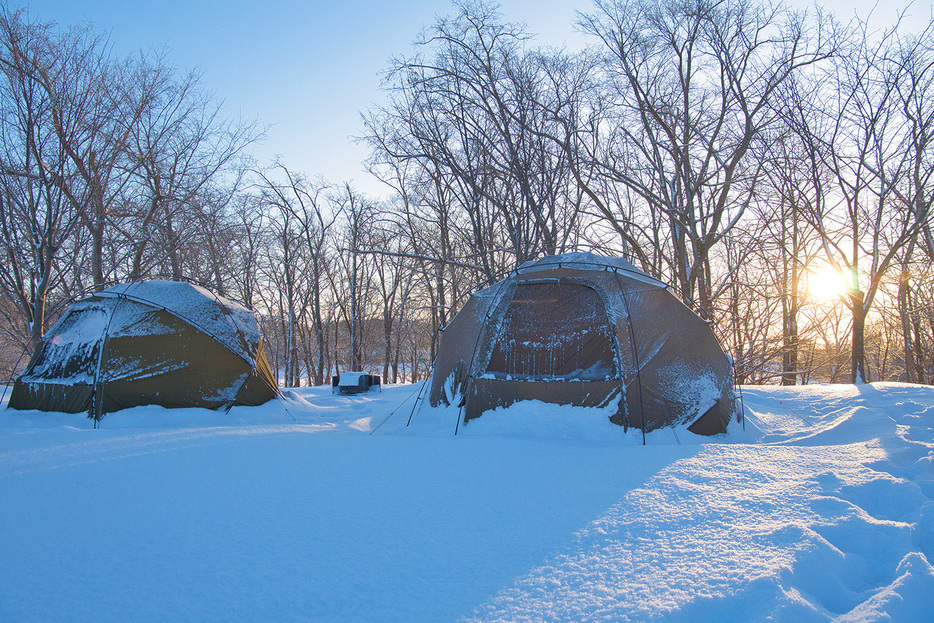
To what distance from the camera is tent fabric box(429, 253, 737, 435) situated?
4.95 metres

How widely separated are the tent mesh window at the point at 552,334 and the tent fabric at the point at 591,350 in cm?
1

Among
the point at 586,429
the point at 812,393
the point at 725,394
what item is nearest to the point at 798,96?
the point at 812,393

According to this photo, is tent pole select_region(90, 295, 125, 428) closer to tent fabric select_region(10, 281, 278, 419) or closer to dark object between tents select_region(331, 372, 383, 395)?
tent fabric select_region(10, 281, 278, 419)

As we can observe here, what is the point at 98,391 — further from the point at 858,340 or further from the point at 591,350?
the point at 858,340

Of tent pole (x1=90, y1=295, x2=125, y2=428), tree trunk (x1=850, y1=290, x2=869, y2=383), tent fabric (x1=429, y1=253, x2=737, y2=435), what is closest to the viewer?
tent fabric (x1=429, y1=253, x2=737, y2=435)

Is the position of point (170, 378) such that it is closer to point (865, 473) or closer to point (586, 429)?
point (586, 429)

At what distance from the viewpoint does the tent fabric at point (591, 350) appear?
16.2 feet

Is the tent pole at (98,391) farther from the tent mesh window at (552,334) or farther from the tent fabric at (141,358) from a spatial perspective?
the tent mesh window at (552,334)

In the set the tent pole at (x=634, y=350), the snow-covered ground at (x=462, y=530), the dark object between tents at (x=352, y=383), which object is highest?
the tent pole at (x=634, y=350)

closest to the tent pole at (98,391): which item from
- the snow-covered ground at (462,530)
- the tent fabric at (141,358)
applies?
the tent fabric at (141,358)

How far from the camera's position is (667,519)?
248 cm

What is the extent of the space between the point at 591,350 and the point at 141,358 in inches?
237

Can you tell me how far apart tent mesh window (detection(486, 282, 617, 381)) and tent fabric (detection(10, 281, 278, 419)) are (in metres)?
3.96

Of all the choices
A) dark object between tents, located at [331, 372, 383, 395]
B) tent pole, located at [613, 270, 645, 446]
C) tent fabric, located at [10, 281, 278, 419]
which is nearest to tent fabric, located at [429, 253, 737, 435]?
tent pole, located at [613, 270, 645, 446]
